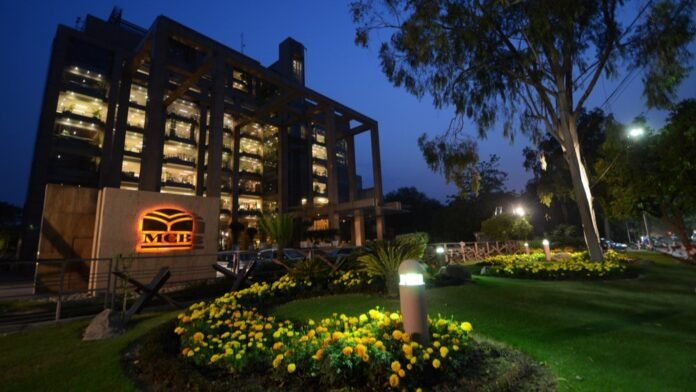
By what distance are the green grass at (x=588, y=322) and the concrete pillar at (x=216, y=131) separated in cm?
1839

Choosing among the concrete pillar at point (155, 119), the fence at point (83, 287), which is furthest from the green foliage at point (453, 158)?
the concrete pillar at point (155, 119)

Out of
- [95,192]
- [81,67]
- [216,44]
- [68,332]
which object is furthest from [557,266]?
[81,67]

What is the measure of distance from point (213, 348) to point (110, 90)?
4456 centimetres

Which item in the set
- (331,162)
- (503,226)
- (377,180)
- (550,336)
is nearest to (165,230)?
(550,336)

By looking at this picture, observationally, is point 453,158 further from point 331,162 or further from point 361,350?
point 331,162

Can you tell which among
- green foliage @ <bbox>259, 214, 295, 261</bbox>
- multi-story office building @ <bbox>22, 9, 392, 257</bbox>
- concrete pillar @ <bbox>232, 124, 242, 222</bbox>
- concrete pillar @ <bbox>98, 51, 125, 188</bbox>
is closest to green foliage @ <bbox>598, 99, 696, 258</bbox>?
green foliage @ <bbox>259, 214, 295, 261</bbox>

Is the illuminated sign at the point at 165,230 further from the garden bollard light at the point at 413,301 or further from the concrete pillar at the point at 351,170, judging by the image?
the concrete pillar at the point at 351,170

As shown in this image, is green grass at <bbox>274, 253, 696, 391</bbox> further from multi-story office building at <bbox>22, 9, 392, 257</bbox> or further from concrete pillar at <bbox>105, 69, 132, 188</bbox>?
concrete pillar at <bbox>105, 69, 132, 188</bbox>

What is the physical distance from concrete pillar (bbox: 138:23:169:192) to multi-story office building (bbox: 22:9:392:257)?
71 millimetres

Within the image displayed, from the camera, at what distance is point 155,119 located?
22.7 m

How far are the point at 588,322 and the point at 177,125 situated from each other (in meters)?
48.8

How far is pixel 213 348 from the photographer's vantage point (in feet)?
13.3

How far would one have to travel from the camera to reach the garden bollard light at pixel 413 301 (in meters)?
3.45

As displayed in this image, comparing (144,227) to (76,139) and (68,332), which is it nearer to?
(68,332)
